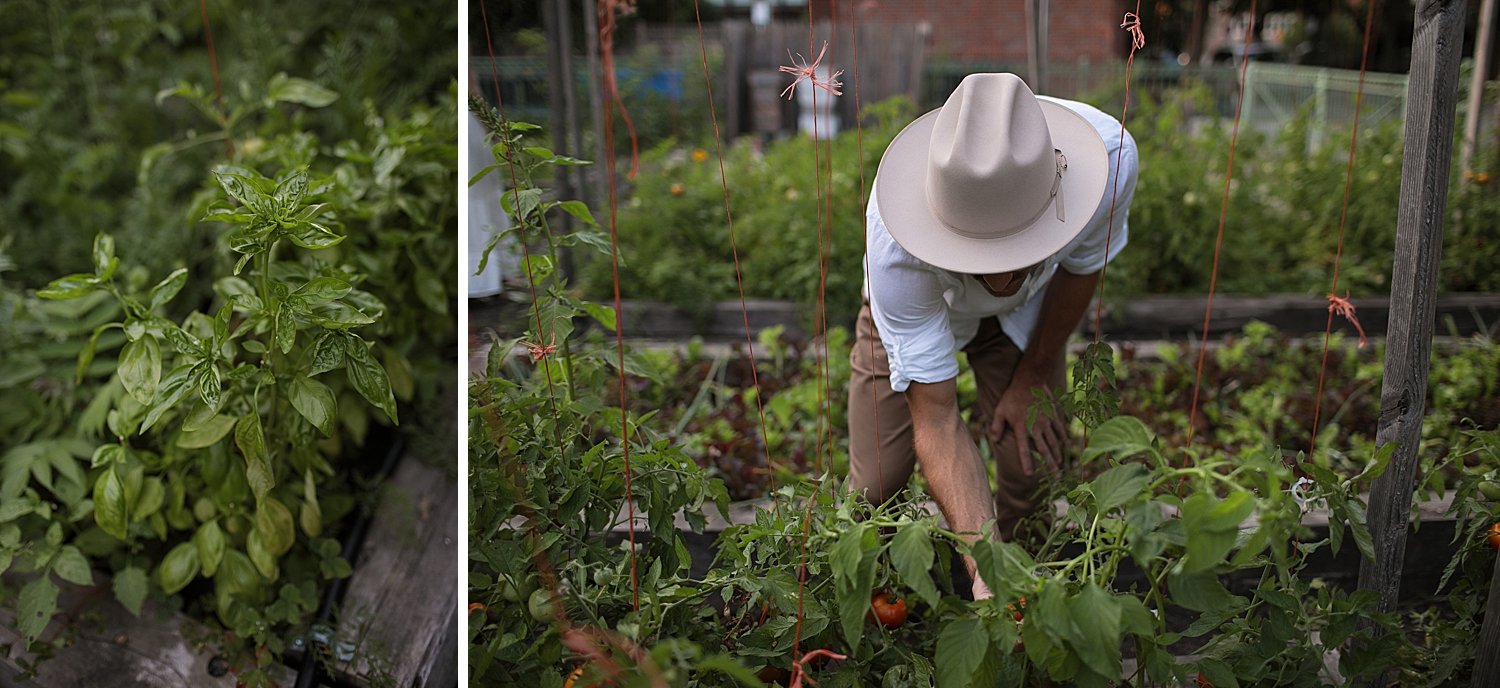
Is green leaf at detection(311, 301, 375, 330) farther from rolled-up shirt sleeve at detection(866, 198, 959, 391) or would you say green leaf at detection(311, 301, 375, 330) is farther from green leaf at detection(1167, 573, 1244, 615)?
green leaf at detection(1167, 573, 1244, 615)

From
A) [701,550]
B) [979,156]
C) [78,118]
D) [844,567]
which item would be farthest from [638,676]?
[78,118]

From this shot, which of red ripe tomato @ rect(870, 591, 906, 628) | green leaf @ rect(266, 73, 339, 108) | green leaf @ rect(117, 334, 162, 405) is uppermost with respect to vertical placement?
green leaf @ rect(266, 73, 339, 108)

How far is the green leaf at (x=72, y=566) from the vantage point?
1.93m

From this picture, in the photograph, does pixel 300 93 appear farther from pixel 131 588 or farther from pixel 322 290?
pixel 131 588

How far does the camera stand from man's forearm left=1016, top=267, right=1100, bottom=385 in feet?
6.46

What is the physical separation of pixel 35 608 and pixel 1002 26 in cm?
1169

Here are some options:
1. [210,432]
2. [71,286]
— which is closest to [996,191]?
[210,432]

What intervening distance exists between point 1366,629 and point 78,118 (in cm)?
495

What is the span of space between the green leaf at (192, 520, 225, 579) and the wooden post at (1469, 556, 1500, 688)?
6.99ft

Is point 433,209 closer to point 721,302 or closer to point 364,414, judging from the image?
point 364,414

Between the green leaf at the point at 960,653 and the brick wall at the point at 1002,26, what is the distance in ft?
35.2

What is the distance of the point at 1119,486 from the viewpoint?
3.84 feet

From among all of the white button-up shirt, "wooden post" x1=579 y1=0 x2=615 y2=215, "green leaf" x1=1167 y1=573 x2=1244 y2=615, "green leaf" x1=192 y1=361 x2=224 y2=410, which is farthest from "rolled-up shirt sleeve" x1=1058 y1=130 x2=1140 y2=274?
"wooden post" x1=579 y1=0 x2=615 y2=215

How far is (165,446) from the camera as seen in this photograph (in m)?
2.04
